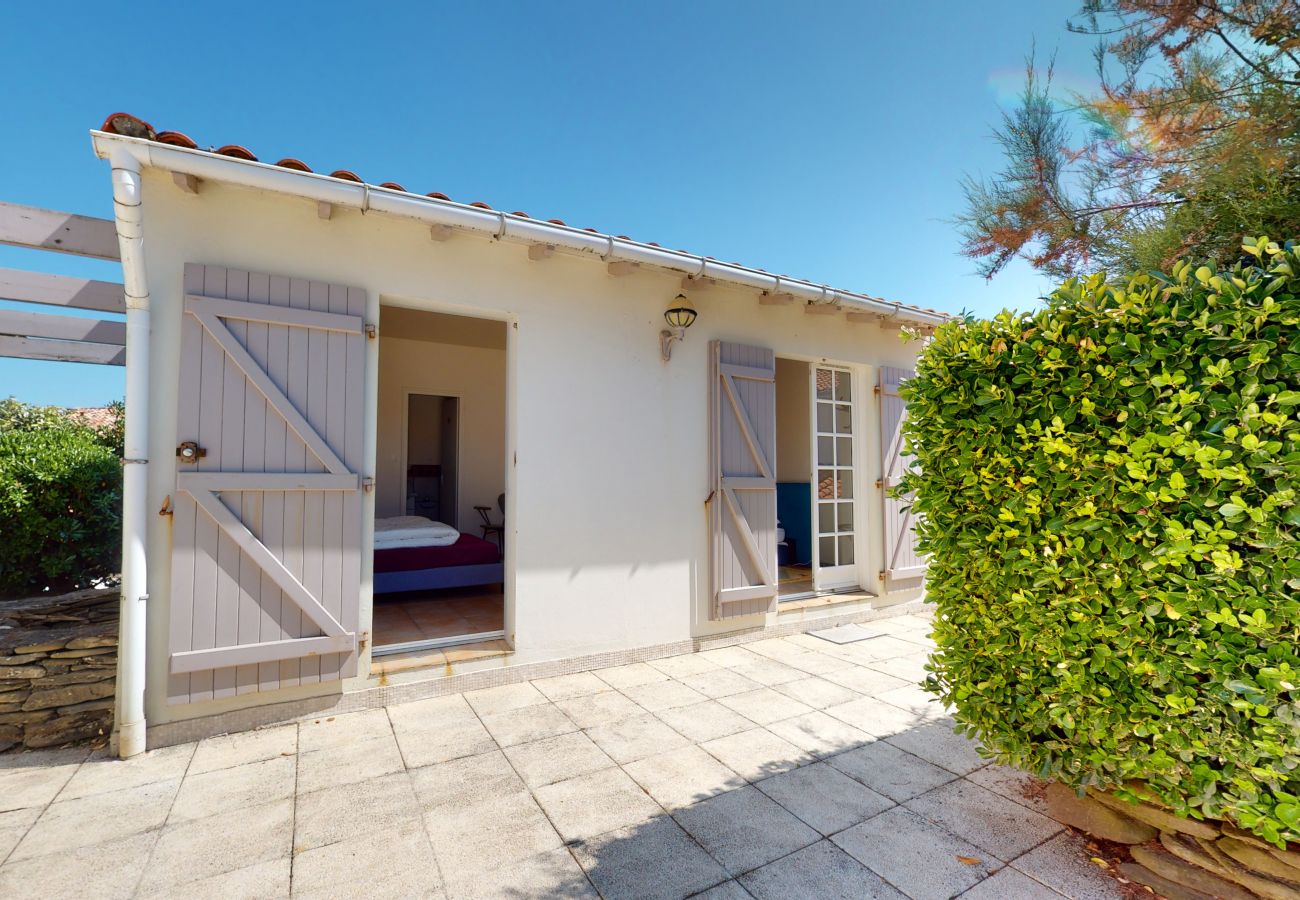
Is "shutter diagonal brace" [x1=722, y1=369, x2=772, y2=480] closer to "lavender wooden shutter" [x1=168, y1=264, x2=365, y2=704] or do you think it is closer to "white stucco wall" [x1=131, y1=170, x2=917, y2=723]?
"white stucco wall" [x1=131, y1=170, x2=917, y2=723]

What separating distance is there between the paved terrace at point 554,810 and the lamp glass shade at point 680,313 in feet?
8.22

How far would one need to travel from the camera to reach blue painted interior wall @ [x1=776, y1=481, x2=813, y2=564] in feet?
23.1

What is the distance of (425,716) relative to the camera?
9.75ft

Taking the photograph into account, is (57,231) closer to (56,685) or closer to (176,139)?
(176,139)

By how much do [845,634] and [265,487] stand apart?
4.19 m

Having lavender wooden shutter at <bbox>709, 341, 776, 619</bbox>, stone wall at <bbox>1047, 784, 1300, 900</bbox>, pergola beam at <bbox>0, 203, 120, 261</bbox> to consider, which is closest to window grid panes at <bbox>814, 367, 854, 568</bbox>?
lavender wooden shutter at <bbox>709, 341, 776, 619</bbox>

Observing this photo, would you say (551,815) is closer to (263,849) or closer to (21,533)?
(263,849)

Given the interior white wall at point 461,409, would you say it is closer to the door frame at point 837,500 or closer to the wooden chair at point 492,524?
the wooden chair at point 492,524

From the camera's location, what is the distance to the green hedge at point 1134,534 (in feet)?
4.80

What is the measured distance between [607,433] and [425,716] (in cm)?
200

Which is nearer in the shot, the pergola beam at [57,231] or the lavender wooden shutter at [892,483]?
the pergola beam at [57,231]

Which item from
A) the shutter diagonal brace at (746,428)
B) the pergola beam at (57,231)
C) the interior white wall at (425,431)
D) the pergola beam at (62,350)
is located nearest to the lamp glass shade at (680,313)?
the shutter diagonal brace at (746,428)

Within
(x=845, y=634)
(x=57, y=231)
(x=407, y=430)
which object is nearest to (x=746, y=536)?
(x=845, y=634)

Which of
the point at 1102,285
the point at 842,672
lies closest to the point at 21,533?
the point at 842,672
